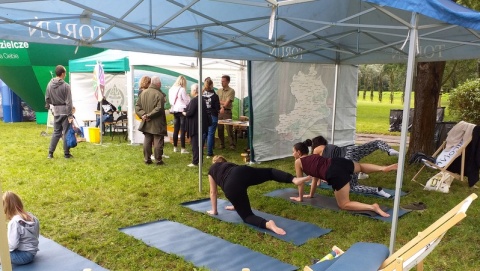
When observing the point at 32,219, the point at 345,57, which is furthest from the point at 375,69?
the point at 32,219

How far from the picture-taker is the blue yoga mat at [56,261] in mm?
3398

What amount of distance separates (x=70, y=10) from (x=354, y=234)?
384cm

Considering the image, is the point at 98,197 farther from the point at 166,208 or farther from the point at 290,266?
the point at 290,266

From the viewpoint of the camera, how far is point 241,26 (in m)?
5.67

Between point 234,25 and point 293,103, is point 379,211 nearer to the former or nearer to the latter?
point 234,25

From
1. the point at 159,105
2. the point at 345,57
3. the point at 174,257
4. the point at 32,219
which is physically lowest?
the point at 174,257

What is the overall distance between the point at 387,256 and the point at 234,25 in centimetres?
408

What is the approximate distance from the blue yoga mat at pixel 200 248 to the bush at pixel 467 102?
979cm

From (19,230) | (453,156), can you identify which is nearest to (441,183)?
(453,156)

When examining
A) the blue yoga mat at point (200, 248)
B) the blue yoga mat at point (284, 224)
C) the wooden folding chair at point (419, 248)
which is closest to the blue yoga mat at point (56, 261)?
the blue yoga mat at point (200, 248)

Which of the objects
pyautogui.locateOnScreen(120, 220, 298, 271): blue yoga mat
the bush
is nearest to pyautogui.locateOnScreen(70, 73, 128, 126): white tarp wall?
pyautogui.locateOnScreen(120, 220, 298, 271): blue yoga mat

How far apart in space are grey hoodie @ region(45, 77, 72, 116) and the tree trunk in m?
6.62

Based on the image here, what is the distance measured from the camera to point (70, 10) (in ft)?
14.1

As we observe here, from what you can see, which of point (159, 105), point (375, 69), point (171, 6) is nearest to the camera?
point (171, 6)
